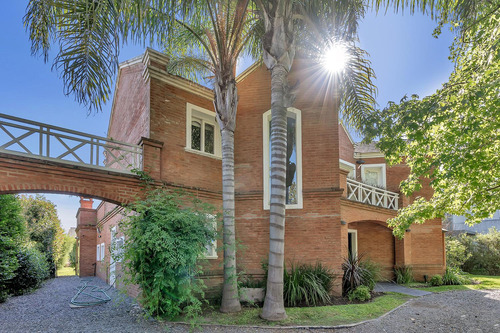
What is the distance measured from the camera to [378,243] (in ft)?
52.5

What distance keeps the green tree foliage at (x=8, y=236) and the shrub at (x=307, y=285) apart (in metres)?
9.13

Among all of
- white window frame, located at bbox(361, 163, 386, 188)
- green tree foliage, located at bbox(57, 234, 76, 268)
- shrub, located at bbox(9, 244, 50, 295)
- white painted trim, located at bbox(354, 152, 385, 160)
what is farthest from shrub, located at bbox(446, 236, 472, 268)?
green tree foliage, located at bbox(57, 234, 76, 268)

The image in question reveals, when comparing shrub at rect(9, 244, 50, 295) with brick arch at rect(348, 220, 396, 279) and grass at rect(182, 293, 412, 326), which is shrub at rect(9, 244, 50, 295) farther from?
brick arch at rect(348, 220, 396, 279)

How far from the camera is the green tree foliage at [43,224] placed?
19953mm

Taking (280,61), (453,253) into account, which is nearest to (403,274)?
(453,253)

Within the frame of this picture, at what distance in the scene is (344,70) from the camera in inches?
399

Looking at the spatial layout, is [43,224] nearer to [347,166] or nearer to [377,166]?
[347,166]

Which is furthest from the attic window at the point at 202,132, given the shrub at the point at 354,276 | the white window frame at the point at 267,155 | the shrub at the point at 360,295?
the shrub at the point at 360,295

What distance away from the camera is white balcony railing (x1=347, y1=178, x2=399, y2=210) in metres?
14.1

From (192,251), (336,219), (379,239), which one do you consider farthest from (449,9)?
(379,239)

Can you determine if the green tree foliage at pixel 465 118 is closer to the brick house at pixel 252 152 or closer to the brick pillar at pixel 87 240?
the brick house at pixel 252 152

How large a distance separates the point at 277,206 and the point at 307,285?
132 inches

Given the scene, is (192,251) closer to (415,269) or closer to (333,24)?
(333,24)

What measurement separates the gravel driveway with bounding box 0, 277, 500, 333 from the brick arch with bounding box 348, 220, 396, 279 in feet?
16.0
